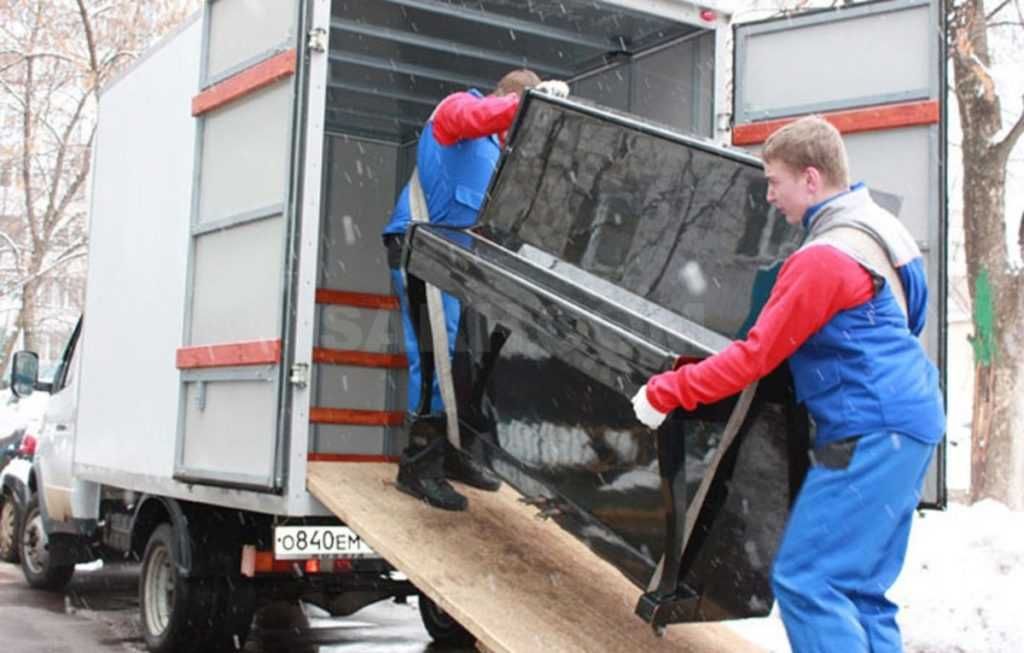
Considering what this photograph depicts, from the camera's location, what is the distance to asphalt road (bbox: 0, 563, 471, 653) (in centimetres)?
670

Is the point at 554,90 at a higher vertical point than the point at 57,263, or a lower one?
lower

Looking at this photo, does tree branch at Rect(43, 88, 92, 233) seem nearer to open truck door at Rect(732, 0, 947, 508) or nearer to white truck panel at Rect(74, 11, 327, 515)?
white truck panel at Rect(74, 11, 327, 515)

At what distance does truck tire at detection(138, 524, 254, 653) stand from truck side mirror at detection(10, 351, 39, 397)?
106 inches

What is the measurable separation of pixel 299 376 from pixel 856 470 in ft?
7.85

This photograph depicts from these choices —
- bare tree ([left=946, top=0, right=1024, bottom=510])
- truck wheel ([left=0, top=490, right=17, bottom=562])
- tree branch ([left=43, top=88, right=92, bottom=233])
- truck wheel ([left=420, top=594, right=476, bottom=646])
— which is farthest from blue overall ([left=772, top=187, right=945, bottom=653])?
tree branch ([left=43, top=88, right=92, bottom=233])

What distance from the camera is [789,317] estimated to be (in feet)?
9.73

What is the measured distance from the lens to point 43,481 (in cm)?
804

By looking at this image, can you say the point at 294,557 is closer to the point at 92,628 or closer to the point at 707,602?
the point at 707,602

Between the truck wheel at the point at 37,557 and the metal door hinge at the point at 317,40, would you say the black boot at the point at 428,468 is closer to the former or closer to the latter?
the metal door hinge at the point at 317,40

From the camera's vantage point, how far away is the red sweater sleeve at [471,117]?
4.47 m

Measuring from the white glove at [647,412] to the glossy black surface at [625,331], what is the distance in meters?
0.14

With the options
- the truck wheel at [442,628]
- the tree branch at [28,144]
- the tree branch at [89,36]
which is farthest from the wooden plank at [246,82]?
the tree branch at [28,144]

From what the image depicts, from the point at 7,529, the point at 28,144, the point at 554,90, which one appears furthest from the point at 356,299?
the point at 28,144

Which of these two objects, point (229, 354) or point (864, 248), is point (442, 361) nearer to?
point (229, 354)
